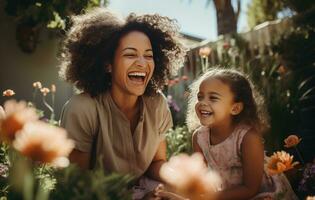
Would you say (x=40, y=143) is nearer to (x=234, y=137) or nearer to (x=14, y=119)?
(x=14, y=119)

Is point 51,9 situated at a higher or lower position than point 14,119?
higher

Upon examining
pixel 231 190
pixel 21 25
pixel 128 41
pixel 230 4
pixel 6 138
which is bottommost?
pixel 231 190

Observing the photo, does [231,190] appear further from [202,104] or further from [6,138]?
[6,138]

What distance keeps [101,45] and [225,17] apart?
7.89m

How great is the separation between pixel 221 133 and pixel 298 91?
168cm

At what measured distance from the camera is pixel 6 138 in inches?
38.3

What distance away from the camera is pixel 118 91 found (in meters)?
2.66

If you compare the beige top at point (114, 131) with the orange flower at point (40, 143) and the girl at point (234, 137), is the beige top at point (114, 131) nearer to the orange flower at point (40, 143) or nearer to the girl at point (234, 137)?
the girl at point (234, 137)

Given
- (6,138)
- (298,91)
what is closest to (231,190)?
(6,138)

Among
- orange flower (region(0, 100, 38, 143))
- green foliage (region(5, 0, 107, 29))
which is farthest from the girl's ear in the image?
green foliage (region(5, 0, 107, 29))

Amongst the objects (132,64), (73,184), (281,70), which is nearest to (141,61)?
(132,64)

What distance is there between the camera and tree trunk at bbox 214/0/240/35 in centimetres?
1018

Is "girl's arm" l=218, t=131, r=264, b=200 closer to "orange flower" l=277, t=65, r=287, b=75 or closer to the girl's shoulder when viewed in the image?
the girl's shoulder

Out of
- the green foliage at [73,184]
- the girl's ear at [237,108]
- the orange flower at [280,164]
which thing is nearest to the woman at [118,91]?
the girl's ear at [237,108]
